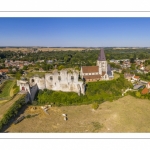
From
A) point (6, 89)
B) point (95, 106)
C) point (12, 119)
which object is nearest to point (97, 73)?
point (95, 106)

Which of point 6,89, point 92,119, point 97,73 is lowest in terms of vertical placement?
point 92,119

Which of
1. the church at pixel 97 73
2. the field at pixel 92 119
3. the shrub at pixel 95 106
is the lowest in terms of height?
the field at pixel 92 119

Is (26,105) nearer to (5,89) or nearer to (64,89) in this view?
(64,89)

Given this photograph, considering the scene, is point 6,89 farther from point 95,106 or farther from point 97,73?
point 95,106

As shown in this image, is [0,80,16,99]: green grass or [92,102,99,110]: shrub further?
[0,80,16,99]: green grass

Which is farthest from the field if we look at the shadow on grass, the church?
the church

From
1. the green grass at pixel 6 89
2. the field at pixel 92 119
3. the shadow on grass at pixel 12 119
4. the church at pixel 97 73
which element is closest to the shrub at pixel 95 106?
the field at pixel 92 119

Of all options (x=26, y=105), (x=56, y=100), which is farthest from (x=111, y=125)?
(x=26, y=105)

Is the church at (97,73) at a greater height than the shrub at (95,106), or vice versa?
the church at (97,73)

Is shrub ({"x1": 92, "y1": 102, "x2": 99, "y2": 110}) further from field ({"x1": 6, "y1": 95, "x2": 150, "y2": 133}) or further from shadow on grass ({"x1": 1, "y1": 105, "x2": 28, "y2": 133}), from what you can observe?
shadow on grass ({"x1": 1, "y1": 105, "x2": 28, "y2": 133})

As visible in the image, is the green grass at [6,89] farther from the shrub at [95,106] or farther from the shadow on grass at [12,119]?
the shrub at [95,106]
